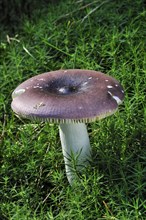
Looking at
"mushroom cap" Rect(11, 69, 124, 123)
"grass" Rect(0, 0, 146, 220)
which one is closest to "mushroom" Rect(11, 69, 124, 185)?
"mushroom cap" Rect(11, 69, 124, 123)

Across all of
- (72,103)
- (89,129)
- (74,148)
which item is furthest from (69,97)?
(89,129)

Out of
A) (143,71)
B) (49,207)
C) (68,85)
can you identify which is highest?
(68,85)

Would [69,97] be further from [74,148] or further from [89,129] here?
[89,129]

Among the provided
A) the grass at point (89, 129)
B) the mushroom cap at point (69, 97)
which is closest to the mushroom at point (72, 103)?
the mushroom cap at point (69, 97)

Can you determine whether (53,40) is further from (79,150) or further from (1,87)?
(79,150)

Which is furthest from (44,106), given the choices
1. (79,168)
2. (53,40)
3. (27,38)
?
(27,38)

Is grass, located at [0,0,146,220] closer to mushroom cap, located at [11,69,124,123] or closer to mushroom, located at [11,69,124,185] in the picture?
mushroom, located at [11,69,124,185]
